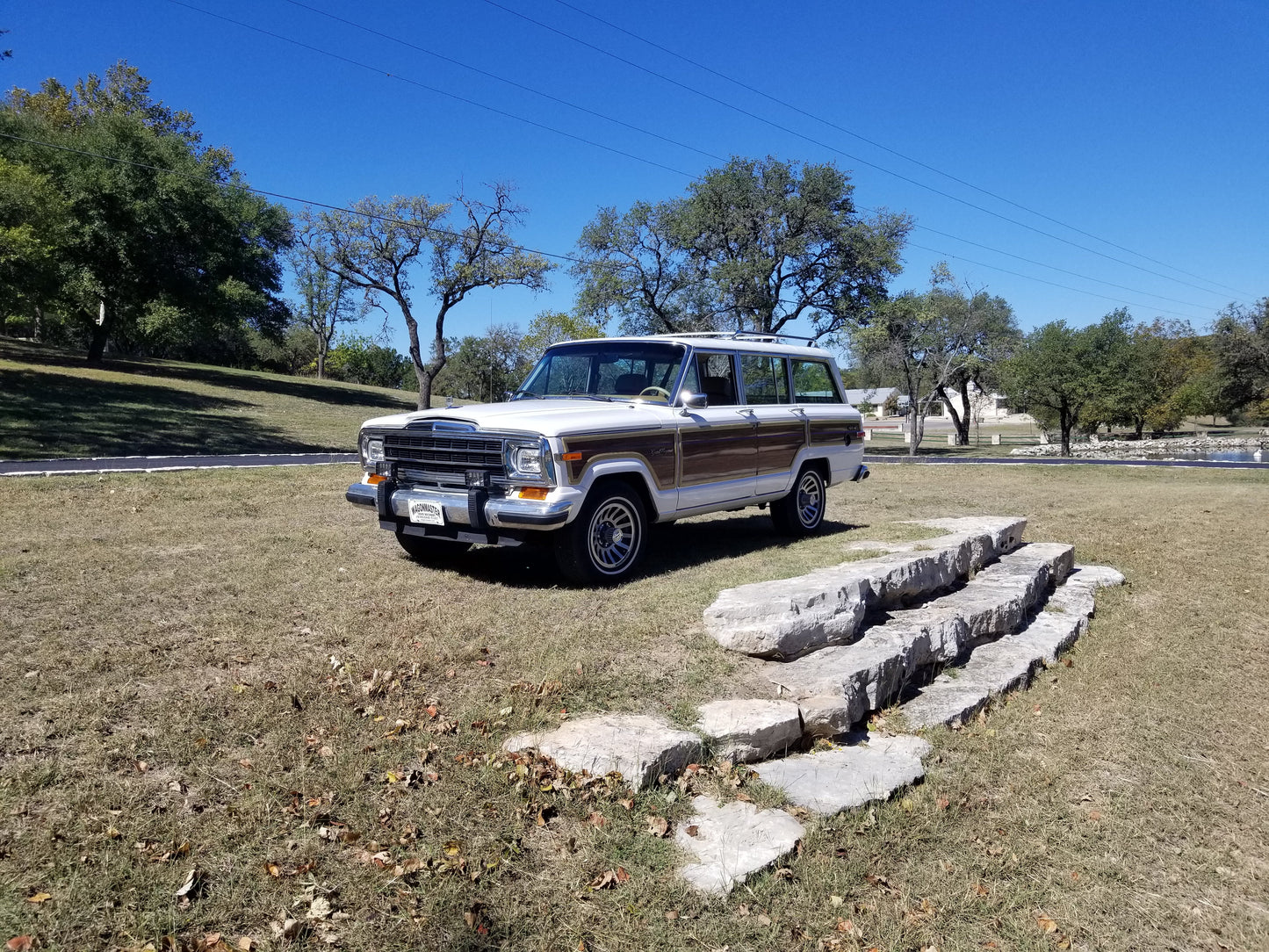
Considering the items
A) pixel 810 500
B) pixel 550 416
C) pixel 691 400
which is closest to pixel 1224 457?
pixel 810 500

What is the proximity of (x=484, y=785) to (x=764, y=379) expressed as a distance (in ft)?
19.0

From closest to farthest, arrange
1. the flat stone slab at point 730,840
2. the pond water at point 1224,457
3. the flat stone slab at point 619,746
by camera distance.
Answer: the flat stone slab at point 730,840 < the flat stone slab at point 619,746 < the pond water at point 1224,457

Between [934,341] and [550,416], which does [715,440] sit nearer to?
[550,416]

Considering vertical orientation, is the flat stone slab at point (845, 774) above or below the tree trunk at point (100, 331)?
below

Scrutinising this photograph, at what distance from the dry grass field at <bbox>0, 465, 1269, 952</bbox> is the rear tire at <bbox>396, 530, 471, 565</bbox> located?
1.29ft

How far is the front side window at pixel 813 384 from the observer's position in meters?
9.25

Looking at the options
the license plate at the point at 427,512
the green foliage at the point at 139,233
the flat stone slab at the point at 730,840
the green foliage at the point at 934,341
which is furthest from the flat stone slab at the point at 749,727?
the green foliage at the point at 934,341

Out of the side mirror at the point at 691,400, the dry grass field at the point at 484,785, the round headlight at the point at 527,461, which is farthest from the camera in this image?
the side mirror at the point at 691,400

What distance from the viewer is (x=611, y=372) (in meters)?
7.83

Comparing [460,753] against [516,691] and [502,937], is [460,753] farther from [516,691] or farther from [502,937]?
[502,937]

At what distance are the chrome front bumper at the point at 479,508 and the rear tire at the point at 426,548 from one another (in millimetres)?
519

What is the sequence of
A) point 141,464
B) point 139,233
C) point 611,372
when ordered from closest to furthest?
point 611,372 < point 141,464 < point 139,233

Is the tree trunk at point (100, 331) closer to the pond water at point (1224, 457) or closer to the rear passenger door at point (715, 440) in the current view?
the rear passenger door at point (715, 440)

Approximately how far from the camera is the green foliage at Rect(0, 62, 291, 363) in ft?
99.1
